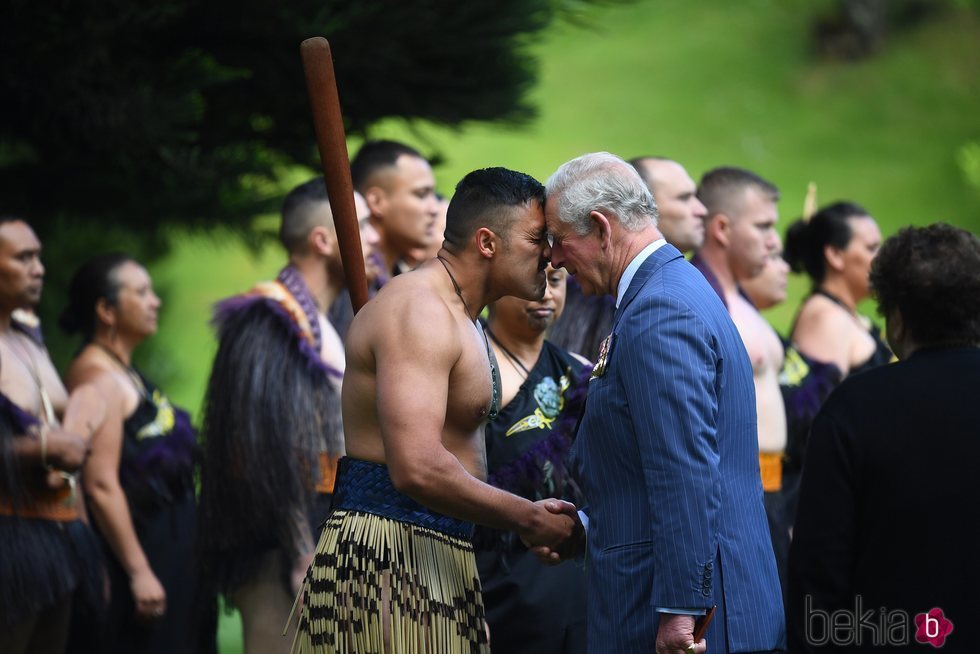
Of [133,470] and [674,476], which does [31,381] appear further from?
[674,476]

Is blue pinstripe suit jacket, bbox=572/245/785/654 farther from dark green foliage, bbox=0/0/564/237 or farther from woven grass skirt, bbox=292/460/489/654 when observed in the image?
dark green foliage, bbox=0/0/564/237

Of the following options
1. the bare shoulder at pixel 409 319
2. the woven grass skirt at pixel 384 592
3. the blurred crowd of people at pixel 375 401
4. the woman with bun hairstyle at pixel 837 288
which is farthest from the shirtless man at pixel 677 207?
the woven grass skirt at pixel 384 592

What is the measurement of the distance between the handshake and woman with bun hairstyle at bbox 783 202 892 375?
352 centimetres

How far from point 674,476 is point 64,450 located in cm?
282

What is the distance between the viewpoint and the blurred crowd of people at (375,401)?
9.61 ft

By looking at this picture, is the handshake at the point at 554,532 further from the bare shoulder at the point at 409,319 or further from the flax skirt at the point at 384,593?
the bare shoulder at the point at 409,319

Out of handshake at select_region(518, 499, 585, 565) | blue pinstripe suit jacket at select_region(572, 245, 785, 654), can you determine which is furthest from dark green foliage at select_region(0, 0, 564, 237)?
blue pinstripe suit jacket at select_region(572, 245, 785, 654)

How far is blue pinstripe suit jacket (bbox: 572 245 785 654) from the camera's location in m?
2.88

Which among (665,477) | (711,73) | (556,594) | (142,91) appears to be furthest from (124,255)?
(711,73)

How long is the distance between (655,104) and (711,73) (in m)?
1.01

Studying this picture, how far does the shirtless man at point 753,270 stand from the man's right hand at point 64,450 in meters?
2.72

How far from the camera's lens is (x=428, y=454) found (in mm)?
3053

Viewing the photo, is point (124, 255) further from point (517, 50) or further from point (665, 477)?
point (665, 477)

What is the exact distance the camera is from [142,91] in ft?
18.4
